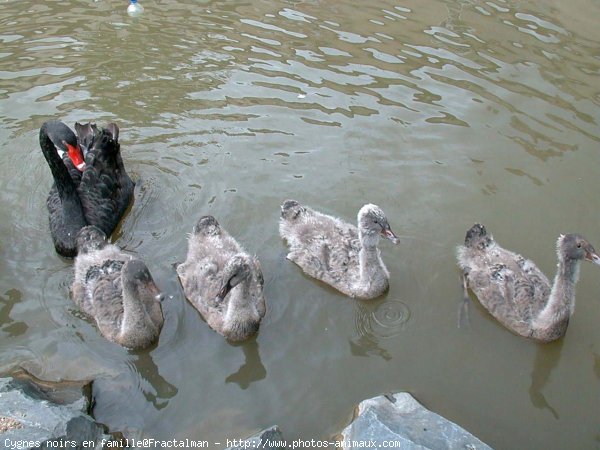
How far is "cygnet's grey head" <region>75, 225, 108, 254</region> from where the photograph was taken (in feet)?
19.5

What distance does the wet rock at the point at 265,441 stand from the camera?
4.34 m

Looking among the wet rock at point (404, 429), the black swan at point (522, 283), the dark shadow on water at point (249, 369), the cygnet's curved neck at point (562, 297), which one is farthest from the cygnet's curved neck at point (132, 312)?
the cygnet's curved neck at point (562, 297)

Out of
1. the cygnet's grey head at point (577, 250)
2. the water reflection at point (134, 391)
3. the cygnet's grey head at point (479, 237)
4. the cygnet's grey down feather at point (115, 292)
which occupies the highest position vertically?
the cygnet's grey head at point (577, 250)

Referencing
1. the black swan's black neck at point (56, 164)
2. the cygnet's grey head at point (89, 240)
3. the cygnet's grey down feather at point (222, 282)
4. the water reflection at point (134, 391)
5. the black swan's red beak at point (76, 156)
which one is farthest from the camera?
the black swan's red beak at point (76, 156)

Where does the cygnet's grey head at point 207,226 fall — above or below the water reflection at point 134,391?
Answer: above

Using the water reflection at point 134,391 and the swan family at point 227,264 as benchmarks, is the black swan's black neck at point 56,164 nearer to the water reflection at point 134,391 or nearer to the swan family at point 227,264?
the swan family at point 227,264

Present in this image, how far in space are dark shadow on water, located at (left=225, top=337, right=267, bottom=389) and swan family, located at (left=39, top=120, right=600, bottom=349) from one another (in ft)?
0.31

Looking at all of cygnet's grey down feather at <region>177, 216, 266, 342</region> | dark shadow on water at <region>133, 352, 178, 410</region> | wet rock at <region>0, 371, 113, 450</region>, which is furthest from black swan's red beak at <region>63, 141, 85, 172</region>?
wet rock at <region>0, 371, 113, 450</region>

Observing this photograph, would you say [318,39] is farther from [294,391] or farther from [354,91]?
[294,391]

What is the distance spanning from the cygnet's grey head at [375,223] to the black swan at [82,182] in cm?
271

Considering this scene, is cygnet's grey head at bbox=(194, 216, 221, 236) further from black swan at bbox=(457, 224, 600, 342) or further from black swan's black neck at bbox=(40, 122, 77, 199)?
black swan at bbox=(457, 224, 600, 342)

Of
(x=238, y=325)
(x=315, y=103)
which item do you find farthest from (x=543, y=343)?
(x=315, y=103)

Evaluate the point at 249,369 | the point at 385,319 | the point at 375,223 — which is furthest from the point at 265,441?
the point at 375,223

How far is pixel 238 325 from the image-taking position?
210 inches
